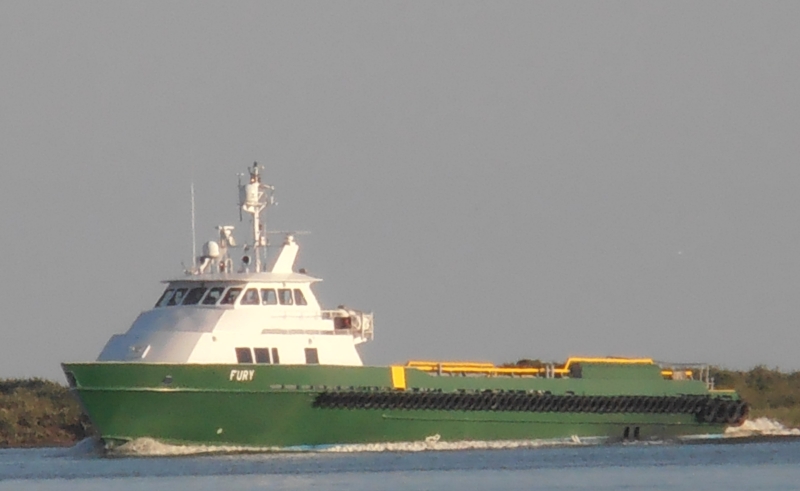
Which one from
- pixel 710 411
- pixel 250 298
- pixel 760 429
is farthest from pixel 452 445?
pixel 760 429

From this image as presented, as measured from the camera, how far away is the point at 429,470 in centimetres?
3894

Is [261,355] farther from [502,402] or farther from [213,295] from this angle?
[502,402]

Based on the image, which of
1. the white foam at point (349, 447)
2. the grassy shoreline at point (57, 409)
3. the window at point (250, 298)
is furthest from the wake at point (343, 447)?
the grassy shoreline at point (57, 409)

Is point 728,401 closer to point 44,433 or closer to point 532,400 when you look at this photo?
point 532,400

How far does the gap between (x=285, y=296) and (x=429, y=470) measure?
5700mm

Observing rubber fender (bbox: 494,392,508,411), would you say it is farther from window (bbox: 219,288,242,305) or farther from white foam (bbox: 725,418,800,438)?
white foam (bbox: 725,418,800,438)

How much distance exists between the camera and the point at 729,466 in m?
40.8

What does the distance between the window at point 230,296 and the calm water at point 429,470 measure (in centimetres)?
305

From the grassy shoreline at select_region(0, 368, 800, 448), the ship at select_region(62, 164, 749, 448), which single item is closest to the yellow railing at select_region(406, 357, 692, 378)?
the ship at select_region(62, 164, 749, 448)

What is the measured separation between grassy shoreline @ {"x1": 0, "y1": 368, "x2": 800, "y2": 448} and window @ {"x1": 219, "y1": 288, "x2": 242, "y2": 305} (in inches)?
427

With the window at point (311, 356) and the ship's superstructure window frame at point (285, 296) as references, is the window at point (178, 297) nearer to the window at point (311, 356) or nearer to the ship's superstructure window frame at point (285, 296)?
the ship's superstructure window frame at point (285, 296)

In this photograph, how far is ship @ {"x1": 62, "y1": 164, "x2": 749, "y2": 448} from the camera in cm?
4100

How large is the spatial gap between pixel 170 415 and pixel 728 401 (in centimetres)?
1319

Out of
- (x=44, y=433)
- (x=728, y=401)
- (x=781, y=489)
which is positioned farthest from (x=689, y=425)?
(x=44, y=433)
